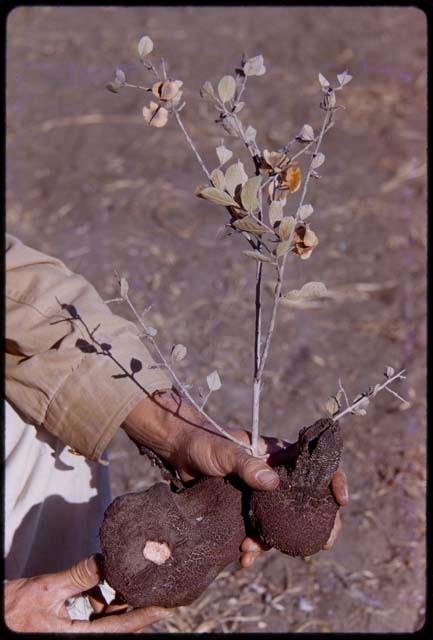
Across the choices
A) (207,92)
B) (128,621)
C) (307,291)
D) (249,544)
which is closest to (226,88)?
(207,92)

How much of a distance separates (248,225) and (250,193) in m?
0.05

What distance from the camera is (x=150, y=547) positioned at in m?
1.66

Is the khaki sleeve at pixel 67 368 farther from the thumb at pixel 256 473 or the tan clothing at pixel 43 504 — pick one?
the thumb at pixel 256 473

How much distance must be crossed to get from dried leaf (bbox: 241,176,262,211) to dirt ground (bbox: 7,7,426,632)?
153 centimetres

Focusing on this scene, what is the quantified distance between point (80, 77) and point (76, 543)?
3543 millimetres

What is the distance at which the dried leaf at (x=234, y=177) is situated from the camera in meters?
1.34

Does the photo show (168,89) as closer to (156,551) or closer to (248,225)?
(248,225)

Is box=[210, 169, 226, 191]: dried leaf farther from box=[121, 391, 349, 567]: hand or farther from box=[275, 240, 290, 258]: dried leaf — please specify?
box=[121, 391, 349, 567]: hand

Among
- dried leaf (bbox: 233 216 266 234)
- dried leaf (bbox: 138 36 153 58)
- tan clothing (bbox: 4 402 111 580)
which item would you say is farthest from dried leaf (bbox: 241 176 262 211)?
tan clothing (bbox: 4 402 111 580)

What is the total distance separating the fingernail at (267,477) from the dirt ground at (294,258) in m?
1.02

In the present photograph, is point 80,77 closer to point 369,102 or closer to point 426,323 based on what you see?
point 369,102

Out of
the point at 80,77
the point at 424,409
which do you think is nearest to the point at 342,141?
the point at 80,77

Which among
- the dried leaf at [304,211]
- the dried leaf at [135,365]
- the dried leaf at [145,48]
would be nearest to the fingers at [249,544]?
the dried leaf at [135,365]

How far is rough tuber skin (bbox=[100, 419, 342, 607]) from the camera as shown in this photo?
1612 mm
